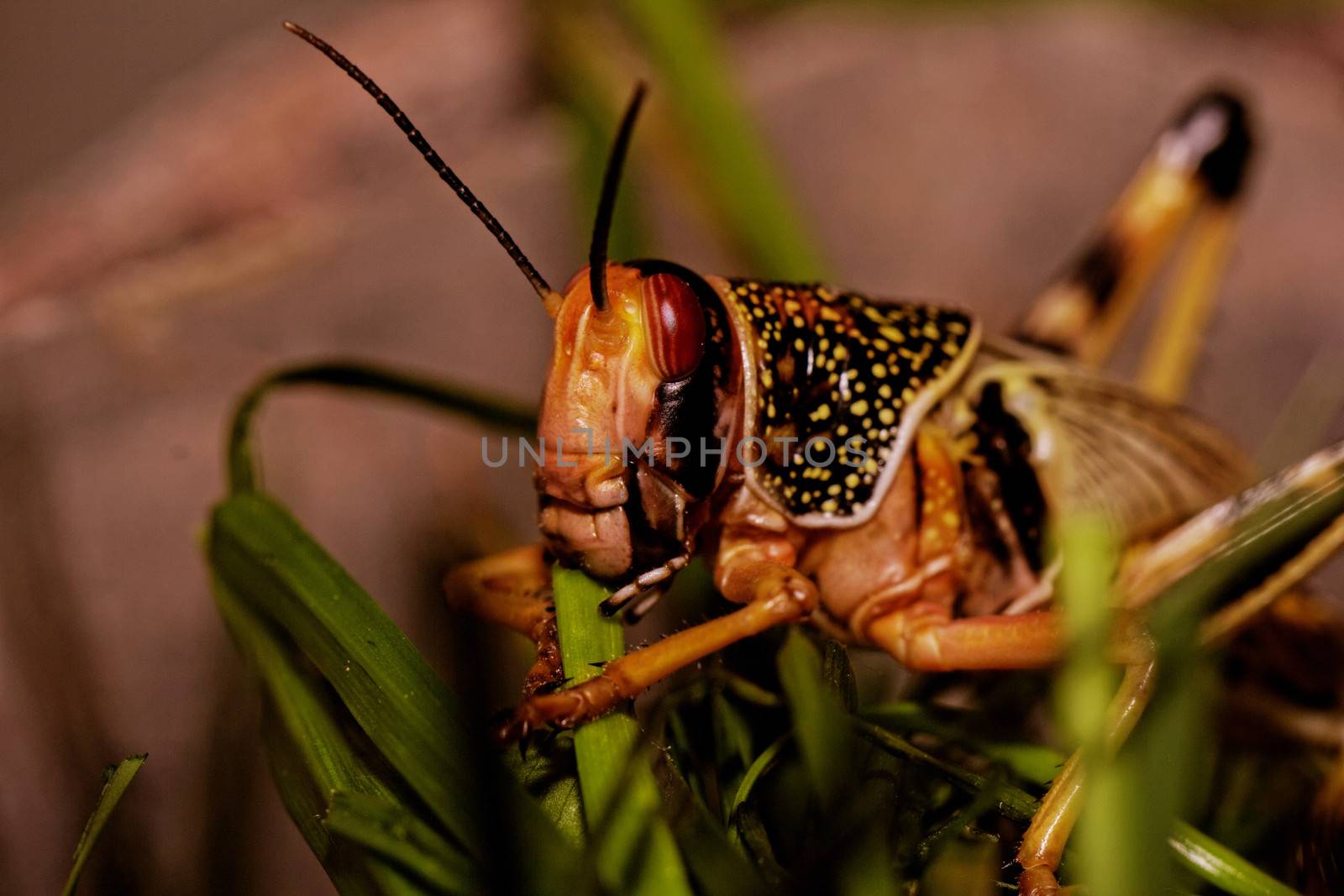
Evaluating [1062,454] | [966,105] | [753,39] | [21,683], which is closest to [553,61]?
[753,39]

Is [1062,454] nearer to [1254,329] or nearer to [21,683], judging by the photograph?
[1254,329]

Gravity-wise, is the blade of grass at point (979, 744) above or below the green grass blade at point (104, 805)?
below

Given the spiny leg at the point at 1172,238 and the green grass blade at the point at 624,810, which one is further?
the spiny leg at the point at 1172,238

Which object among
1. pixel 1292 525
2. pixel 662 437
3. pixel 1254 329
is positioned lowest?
pixel 1254 329

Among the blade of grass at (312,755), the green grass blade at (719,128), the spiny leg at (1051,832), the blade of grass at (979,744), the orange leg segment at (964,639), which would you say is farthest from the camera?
the green grass blade at (719,128)

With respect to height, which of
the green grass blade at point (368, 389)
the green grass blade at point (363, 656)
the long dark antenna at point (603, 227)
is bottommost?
the green grass blade at point (363, 656)

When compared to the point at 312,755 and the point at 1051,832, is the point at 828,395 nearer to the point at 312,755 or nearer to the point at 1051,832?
the point at 1051,832

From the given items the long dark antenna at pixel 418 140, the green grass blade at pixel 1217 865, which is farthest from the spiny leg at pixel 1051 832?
the long dark antenna at pixel 418 140

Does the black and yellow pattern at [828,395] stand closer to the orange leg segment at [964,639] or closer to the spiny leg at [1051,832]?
the orange leg segment at [964,639]
